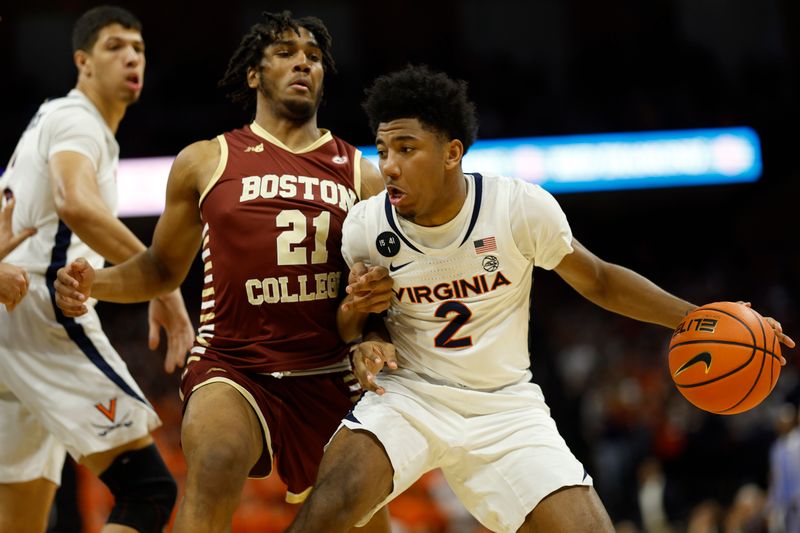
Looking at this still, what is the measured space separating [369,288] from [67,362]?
176 centimetres

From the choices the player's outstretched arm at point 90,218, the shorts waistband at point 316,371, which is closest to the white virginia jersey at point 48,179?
the player's outstretched arm at point 90,218

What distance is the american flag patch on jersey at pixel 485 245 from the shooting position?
3.83 m

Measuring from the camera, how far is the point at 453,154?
3.92 meters

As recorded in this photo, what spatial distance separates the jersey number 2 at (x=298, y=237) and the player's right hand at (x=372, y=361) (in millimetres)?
508

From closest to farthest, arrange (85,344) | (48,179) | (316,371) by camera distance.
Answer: (316,371) → (85,344) → (48,179)

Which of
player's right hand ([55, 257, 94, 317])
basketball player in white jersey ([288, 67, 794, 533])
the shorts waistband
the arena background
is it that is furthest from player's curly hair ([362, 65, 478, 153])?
the arena background

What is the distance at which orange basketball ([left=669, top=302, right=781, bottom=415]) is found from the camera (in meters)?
3.71

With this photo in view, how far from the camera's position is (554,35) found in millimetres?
18594

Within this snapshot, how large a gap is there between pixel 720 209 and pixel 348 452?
58.6 ft

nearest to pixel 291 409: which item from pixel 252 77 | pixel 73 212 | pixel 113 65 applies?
pixel 73 212

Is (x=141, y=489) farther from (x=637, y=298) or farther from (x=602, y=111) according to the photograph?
(x=602, y=111)

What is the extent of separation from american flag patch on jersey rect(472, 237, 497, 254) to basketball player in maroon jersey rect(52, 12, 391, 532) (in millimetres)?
392

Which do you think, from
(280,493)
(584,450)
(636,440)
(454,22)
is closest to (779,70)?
(454,22)

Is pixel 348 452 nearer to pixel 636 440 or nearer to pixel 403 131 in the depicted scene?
pixel 403 131
